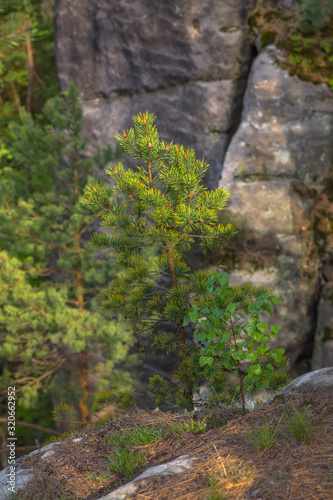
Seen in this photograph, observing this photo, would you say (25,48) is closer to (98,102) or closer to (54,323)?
(98,102)

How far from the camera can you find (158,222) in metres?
3.69

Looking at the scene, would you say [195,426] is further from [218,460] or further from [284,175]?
[284,175]

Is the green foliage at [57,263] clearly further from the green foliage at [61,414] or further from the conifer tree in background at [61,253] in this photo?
the green foliage at [61,414]

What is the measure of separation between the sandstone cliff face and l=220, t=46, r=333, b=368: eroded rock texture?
16mm

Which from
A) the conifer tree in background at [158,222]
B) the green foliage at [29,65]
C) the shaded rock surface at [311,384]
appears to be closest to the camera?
the shaded rock surface at [311,384]

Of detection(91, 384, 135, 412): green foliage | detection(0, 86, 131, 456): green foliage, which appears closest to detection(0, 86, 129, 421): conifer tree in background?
detection(0, 86, 131, 456): green foliage

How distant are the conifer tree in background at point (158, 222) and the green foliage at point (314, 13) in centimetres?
515

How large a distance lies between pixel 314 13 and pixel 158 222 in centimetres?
567

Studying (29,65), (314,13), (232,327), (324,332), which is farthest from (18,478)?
(29,65)

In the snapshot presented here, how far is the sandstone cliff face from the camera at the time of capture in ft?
25.0

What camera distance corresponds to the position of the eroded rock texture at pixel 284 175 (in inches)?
299

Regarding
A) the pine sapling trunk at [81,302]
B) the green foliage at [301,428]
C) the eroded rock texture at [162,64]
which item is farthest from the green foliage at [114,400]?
the eroded rock texture at [162,64]

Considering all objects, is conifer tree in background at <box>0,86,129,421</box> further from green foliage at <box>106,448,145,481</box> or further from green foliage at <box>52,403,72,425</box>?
green foliage at <box>106,448,145,481</box>

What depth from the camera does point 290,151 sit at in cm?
764
